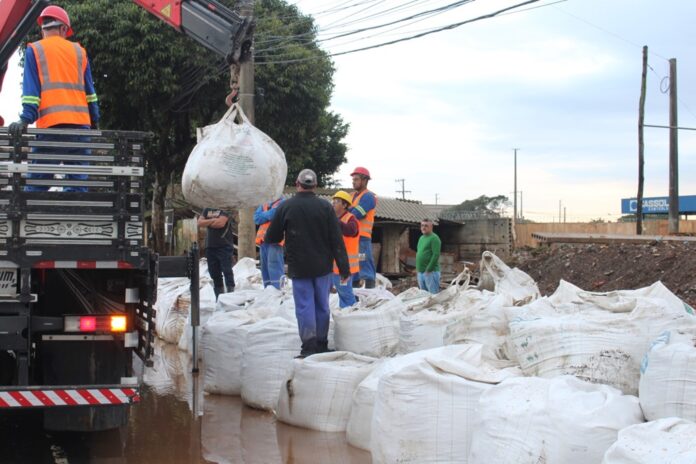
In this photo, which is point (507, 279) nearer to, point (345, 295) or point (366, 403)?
point (345, 295)

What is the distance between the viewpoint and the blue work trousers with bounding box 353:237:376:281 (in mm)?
9281

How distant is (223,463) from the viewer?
463 cm

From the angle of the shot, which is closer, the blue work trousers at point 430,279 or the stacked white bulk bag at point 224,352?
the stacked white bulk bag at point 224,352

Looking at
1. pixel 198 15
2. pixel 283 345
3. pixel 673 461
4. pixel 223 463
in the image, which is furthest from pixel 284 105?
pixel 673 461

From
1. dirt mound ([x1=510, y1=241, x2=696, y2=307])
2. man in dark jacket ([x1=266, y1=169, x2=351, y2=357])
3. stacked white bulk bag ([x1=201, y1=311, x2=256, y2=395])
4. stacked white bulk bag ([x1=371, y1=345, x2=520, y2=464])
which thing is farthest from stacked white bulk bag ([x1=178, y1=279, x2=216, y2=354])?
dirt mound ([x1=510, y1=241, x2=696, y2=307])

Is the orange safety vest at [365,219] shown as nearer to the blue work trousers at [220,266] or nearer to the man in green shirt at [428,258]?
the blue work trousers at [220,266]

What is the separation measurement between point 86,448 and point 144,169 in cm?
180

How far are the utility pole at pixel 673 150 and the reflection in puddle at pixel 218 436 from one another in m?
20.8

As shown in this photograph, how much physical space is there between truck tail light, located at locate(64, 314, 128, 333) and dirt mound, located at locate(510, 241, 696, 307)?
719 centimetres

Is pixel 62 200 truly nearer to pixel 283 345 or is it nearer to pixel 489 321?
pixel 283 345

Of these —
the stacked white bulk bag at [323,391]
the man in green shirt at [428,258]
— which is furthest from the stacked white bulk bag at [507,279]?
the man in green shirt at [428,258]

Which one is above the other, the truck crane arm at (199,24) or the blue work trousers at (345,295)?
the truck crane arm at (199,24)

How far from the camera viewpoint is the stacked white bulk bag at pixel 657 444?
9.36 feet

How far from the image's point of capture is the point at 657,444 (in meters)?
2.94
